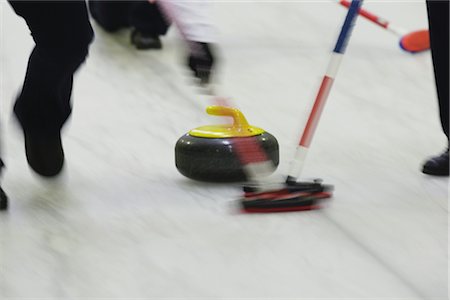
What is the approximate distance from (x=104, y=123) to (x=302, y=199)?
2.56ft

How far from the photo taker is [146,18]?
115 inches

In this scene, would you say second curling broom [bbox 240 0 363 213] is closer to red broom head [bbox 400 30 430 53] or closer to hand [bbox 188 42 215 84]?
hand [bbox 188 42 215 84]

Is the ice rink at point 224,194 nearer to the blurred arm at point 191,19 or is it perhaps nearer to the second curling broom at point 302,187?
the second curling broom at point 302,187

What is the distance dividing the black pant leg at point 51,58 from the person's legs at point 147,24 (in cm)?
127

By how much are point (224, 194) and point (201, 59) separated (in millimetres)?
360

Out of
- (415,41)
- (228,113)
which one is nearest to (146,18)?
(415,41)

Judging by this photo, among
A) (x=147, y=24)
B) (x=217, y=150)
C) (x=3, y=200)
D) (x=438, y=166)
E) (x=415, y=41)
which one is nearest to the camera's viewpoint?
(x=3, y=200)

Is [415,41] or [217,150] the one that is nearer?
[217,150]

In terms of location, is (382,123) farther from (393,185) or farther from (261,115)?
(393,185)

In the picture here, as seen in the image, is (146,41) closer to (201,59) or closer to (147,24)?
(147,24)

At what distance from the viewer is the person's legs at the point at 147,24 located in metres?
2.91

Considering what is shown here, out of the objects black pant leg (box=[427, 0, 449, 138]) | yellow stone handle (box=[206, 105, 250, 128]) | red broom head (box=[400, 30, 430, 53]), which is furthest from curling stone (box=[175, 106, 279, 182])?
red broom head (box=[400, 30, 430, 53])

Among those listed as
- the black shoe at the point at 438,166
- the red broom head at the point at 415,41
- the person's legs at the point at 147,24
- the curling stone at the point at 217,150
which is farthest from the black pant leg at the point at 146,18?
the black shoe at the point at 438,166

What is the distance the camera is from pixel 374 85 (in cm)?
272
